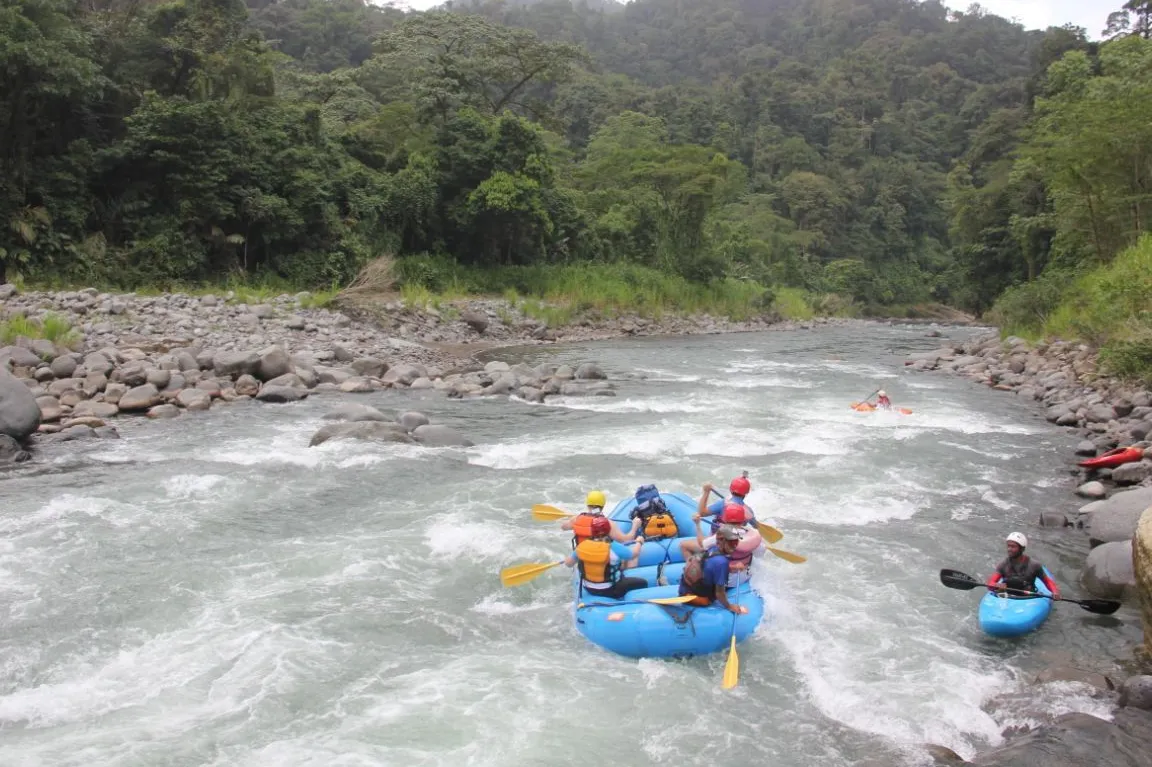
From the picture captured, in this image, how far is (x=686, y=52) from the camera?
339ft

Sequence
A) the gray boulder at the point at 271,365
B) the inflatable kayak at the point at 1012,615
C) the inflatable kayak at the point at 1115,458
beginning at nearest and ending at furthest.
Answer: the inflatable kayak at the point at 1012,615, the inflatable kayak at the point at 1115,458, the gray boulder at the point at 271,365

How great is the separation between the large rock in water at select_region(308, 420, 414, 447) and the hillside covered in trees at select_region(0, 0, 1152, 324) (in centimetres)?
Result: 1138

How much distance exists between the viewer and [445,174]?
27469mm

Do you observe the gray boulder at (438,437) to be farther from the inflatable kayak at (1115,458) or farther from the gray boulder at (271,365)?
the inflatable kayak at (1115,458)

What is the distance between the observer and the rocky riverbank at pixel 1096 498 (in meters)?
4.75

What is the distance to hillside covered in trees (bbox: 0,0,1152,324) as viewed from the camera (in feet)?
63.3

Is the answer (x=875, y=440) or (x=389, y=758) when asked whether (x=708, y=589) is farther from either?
(x=875, y=440)

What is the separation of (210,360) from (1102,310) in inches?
639

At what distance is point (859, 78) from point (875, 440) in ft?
242

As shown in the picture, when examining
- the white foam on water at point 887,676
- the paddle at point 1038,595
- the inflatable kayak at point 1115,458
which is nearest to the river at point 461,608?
the white foam on water at point 887,676

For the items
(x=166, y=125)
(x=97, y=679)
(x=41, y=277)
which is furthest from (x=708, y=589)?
(x=166, y=125)

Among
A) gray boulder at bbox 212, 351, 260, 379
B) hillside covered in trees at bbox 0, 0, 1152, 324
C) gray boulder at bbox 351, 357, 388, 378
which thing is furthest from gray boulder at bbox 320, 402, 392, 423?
hillside covered in trees at bbox 0, 0, 1152, 324

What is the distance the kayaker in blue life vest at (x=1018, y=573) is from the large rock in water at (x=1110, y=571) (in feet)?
1.76

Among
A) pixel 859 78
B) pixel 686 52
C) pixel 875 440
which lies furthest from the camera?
pixel 686 52
